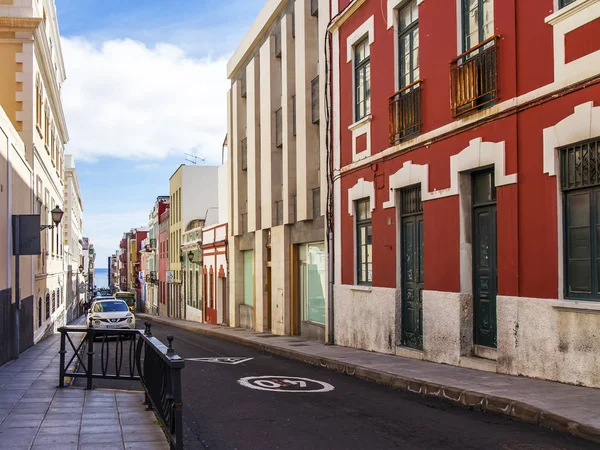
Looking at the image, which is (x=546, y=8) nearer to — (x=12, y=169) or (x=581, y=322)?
(x=581, y=322)

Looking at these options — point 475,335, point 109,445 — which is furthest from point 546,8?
point 109,445

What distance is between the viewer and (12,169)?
625 inches

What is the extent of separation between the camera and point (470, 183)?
478 inches

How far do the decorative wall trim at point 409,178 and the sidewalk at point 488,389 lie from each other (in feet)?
10.4

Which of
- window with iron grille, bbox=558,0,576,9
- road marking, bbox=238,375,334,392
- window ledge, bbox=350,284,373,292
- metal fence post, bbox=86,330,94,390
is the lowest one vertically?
road marking, bbox=238,375,334,392

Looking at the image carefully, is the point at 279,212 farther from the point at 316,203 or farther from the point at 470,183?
the point at 470,183

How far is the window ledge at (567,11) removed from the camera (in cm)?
903

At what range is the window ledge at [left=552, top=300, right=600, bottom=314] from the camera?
873 centimetres

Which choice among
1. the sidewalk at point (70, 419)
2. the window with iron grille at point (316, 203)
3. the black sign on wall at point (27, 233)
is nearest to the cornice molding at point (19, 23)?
the black sign on wall at point (27, 233)

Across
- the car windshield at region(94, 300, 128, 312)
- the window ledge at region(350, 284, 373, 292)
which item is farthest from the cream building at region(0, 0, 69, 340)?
the window ledge at region(350, 284, 373, 292)

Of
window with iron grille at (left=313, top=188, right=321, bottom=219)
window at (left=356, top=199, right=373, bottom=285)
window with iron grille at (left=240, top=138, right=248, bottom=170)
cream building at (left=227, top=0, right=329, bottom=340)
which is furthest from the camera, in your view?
window with iron grille at (left=240, top=138, right=248, bottom=170)

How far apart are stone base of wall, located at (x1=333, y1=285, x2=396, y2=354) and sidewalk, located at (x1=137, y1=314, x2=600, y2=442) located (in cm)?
50

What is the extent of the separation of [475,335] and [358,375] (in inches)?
84.2

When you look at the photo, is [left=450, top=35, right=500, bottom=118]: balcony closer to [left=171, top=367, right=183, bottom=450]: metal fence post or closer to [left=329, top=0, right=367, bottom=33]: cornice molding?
[left=329, top=0, right=367, bottom=33]: cornice molding
